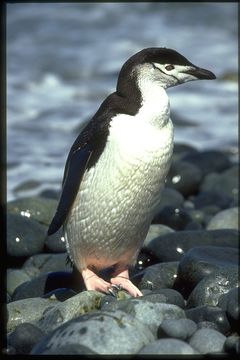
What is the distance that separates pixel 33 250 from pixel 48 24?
43.4 ft

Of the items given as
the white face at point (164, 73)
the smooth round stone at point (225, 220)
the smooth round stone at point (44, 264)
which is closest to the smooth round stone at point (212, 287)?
the white face at point (164, 73)

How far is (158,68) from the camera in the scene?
5.66 metres

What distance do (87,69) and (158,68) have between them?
11.4m

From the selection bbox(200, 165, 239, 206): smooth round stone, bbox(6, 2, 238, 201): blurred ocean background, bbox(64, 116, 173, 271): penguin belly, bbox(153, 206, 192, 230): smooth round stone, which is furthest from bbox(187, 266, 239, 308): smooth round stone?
bbox(6, 2, 238, 201): blurred ocean background

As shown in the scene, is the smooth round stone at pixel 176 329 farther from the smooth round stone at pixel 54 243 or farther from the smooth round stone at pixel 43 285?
the smooth round stone at pixel 54 243

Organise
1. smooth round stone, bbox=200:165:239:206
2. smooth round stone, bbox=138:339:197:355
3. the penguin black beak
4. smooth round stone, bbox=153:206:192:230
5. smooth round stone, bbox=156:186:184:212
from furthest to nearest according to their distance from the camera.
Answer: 1. smooth round stone, bbox=200:165:239:206
2. smooth round stone, bbox=156:186:184:212
3. smooth round stone, bbox=153:206:192:230
4. the penguin black beak
5. smooth round stone, bbox=138:339:197:355

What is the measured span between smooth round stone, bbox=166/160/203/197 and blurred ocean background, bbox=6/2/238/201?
125 centimetres

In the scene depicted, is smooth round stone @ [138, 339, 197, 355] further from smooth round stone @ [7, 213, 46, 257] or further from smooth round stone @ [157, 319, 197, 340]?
smooth round stone @ [7, 213, 46, 257]

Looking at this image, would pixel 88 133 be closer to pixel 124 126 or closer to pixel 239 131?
pixel 124 126

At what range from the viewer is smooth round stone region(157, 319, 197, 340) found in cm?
477

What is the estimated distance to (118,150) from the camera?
554 cm

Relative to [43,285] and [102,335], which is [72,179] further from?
[102,335]

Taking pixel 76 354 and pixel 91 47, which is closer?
pixel 76 354

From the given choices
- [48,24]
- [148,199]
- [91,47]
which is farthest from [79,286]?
[48,24]
